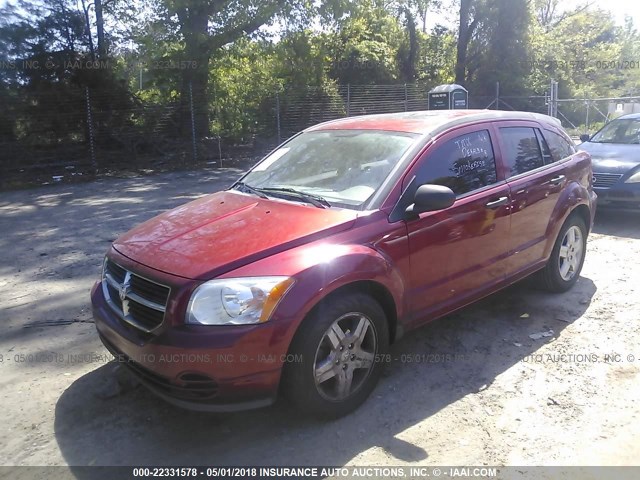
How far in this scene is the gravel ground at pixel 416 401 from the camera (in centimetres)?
312

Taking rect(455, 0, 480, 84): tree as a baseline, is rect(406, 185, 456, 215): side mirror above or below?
below

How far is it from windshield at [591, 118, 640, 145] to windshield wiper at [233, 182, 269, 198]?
7.10m

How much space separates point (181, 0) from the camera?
1656cm

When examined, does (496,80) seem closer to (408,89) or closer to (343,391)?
(408,89)

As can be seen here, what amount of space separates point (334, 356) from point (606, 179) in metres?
6.39

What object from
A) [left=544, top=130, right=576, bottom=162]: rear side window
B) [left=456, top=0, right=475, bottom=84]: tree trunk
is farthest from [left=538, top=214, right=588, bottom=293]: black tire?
[left=456, top=0, right=475, bottom=84]: tree trunk

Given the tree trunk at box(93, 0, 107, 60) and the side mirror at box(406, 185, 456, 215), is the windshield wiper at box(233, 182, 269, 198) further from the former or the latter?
the tree trunk at box(93, 0, 107, 60)

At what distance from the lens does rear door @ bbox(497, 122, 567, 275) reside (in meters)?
4.60

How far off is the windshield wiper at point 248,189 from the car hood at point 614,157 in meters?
5.92

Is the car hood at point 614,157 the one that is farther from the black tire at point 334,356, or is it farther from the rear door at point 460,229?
the black tire at point 334,356

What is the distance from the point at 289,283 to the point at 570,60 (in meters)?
32.8

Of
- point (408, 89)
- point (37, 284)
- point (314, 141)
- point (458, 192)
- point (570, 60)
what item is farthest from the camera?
point (570, 60)

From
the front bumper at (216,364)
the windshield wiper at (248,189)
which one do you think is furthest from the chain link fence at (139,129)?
the front bumper at (216,364)

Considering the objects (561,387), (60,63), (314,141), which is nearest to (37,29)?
(60,63)
